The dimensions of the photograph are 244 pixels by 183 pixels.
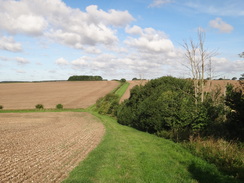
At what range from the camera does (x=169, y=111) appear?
20.0 metres

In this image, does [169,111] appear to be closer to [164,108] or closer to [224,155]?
[164,108]

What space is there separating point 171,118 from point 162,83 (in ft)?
37.6

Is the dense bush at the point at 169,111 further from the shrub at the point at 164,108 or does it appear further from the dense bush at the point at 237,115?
the dense bush at the point at 237,115

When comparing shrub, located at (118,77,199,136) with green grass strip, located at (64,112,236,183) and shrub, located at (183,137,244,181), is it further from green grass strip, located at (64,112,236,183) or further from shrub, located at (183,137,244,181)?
green grass strip, located at (64,112,236,183)

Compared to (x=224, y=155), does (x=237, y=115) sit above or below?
above

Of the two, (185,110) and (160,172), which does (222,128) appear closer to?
(185,110)

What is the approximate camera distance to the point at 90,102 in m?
67.9

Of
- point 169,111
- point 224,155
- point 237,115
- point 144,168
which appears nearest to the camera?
point 144,168

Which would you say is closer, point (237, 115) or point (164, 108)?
point (237, 115)

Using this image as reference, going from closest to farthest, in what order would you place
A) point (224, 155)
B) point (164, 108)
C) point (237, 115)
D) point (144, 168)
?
point (144, 168) < point (224, 155) < point (237, 115) < point (164, 108)

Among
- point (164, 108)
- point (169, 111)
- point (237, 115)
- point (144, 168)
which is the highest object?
point (237, 115)

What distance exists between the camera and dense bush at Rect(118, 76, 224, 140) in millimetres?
17859

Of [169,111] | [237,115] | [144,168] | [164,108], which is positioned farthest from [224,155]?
[164,108]

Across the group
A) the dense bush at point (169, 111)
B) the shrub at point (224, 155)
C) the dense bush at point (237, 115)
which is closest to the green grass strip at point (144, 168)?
the shrub at point (224, 155)
